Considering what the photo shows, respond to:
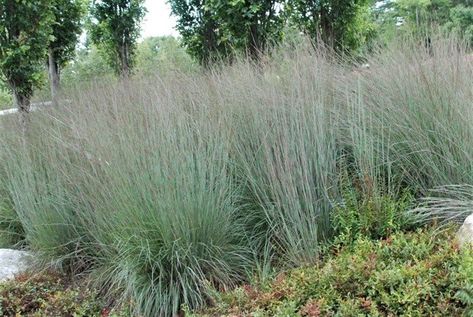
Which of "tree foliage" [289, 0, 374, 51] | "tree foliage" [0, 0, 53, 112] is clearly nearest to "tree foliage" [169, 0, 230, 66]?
"tree foliage" [289, 0, 374, 51]

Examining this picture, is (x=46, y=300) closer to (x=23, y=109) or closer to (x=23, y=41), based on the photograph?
(x=23, y=109)

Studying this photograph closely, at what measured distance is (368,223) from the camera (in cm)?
241

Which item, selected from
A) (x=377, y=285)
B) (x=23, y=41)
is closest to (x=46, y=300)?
(x=377, y=285)

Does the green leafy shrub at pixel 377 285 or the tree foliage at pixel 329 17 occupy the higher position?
the tree foliage at pixel 329 17

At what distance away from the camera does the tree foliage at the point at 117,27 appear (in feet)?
27.4

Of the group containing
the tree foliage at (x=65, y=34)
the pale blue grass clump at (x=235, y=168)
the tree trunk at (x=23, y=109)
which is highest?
the tree foliage at (x=65, y=34)

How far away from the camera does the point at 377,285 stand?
1.87 meters

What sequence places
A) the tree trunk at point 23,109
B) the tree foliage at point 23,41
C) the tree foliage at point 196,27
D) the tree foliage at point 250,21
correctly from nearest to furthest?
1. the tree trunk at point 23,109
2. the tree foliage at point 23,41
3. the tree foliage at point 250,21
4. the tree foliage at point 196,27

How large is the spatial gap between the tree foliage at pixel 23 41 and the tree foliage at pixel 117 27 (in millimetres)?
2947

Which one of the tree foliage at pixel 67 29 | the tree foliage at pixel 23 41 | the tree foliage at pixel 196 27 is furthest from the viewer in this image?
the tree foliage at pixel 67 29

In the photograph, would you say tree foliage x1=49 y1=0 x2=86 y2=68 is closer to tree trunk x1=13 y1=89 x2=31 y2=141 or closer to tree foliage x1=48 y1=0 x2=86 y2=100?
tree foliage x1=48 y1=0 x2=86 y2=100

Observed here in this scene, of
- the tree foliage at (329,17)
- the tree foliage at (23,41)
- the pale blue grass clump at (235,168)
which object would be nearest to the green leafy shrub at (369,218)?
the pale blue grass clump at (235,168)

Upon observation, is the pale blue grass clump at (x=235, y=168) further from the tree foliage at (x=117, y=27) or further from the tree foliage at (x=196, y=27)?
the tree foliage at (x=117, y=27)

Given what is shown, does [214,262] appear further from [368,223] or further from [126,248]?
[368,223]
